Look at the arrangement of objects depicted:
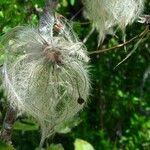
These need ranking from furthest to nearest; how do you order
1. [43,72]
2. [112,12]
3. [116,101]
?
[116,101], [112,12], [43,72]

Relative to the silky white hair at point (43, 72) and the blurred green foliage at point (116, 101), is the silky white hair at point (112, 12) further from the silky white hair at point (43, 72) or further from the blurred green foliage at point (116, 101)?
the blurred green foliage at point (116, 101)

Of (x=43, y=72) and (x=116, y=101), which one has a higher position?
(x=43, y=72)

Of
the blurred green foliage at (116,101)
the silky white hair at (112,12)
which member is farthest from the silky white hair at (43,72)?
the blurred green foliage at (116,101)

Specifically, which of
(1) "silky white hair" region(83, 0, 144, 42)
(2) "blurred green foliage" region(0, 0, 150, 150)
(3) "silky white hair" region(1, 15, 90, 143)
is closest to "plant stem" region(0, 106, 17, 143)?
(3) "silky white hair" region(1, 15, 90, 143)

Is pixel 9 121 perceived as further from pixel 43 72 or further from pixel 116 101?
pixel 116 101

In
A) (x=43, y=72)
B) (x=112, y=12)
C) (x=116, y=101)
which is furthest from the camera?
(x=116, y=101)

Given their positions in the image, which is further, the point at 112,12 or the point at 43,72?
the point at 112,12

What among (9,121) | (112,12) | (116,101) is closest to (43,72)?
(9,121)

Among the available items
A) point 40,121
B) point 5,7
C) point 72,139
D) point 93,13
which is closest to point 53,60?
point 40,121
